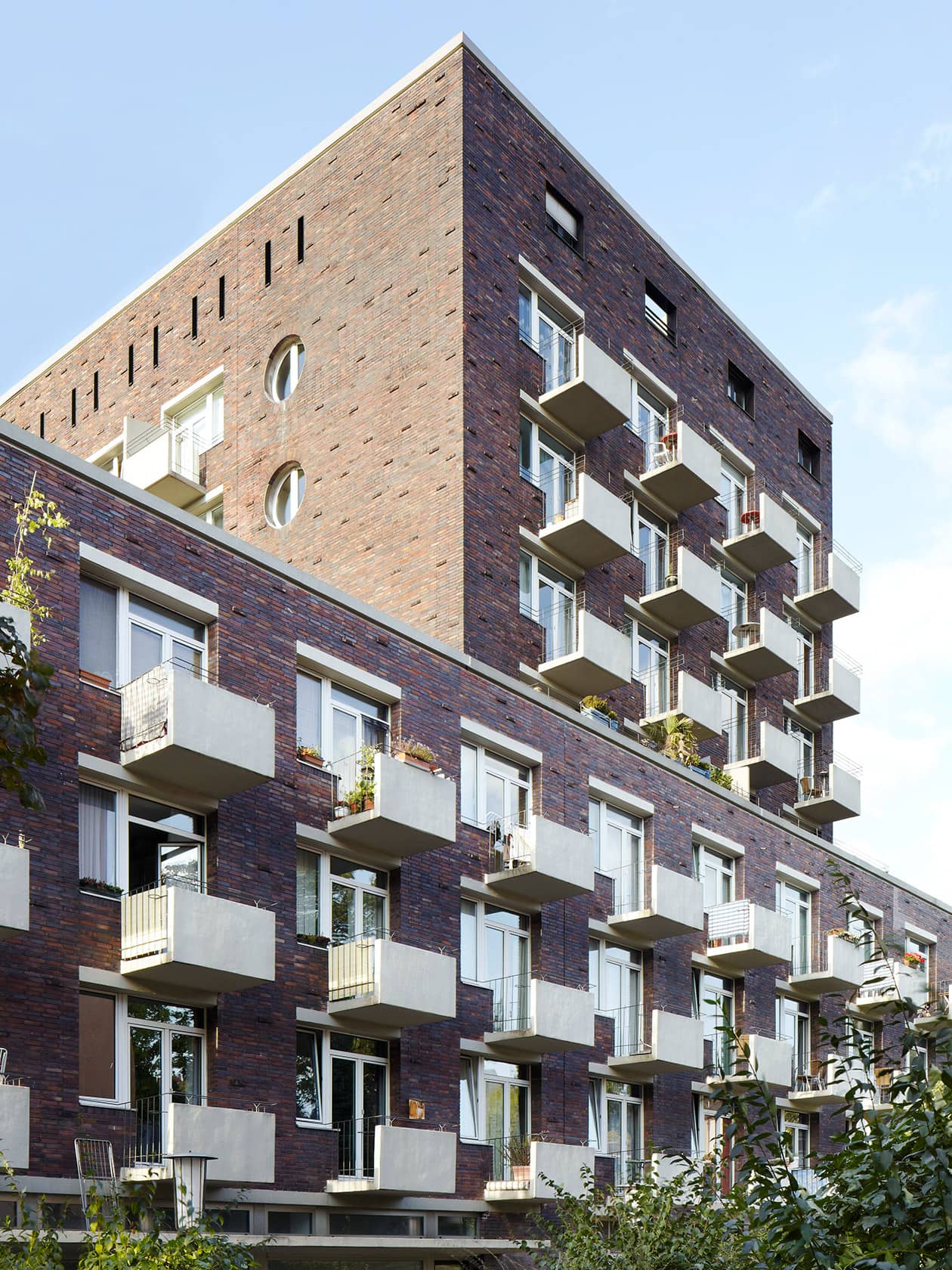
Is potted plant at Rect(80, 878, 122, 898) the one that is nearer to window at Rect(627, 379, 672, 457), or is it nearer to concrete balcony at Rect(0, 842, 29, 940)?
concrete balcony at Rect(0, 842, 29, 940)

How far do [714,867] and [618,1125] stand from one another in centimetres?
654

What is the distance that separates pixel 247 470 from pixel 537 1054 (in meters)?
15.9

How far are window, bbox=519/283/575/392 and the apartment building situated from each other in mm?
86

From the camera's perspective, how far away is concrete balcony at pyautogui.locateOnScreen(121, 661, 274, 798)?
68.0ft

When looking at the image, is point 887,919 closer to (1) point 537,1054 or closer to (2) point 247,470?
(1) point 537,1054

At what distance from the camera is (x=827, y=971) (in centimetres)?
3700

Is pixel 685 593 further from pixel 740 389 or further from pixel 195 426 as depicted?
pixel 195 426

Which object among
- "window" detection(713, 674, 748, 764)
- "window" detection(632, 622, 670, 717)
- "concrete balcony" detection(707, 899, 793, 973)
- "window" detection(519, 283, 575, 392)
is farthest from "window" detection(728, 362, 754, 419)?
"concrete balcony" detection(707, 899, 793, 973)

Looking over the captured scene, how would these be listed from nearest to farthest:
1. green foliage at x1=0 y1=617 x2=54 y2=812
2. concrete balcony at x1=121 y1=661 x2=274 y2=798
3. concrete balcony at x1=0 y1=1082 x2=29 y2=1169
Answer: green foliage at x1=0 y1=617 x2=54 y2=812 < concrete balcony at x1=0 y1=1082 x2=29 y2=1169 < concrete balcony at x1=121 y1=661 x2=274 y2=798

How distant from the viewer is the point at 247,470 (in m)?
37.2

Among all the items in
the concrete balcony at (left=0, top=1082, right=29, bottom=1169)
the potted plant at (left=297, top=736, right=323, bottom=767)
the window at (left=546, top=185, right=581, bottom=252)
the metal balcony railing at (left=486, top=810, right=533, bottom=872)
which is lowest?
the concrete balcony at (left=0, top=1082, right=29, bottom=1169)

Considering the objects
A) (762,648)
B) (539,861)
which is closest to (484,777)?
(539,861)

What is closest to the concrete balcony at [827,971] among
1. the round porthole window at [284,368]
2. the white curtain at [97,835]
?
the round porthole window at [284,368]

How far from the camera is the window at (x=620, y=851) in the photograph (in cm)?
3080
